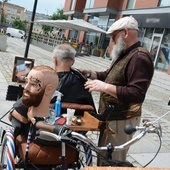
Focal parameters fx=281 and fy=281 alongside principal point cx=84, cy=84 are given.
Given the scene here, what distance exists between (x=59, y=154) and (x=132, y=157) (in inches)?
86.7

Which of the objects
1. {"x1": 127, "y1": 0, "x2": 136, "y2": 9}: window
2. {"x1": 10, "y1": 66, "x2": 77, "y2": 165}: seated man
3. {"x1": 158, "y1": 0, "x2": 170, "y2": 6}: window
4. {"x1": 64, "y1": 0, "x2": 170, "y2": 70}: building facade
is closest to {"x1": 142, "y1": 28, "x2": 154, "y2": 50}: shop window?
{"x1": 64, "y1": 0, "x2": 170, "y2": 70}: building facade

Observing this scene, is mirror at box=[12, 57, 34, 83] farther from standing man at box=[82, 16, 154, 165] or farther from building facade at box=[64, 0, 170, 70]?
building facade at box=[64, 0, 170, 70]

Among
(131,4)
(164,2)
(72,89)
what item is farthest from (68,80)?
(131,4)

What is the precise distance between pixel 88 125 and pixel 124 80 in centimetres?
55

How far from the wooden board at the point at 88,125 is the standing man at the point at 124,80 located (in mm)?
118

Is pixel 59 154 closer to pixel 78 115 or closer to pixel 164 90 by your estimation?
pixel 78 115

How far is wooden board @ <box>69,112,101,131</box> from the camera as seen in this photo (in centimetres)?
238

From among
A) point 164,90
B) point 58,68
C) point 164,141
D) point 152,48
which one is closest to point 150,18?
point 152,48

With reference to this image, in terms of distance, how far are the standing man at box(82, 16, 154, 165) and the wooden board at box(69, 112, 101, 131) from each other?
0.12 metres

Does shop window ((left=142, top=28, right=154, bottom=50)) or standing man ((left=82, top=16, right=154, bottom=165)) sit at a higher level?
shop window ((left=142, top=28, right=154, bottom=50))

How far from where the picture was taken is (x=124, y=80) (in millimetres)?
2650

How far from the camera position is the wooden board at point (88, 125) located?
238 cm

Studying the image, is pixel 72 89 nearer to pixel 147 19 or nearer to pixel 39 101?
pixel 39 101

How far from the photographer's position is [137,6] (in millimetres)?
23984
